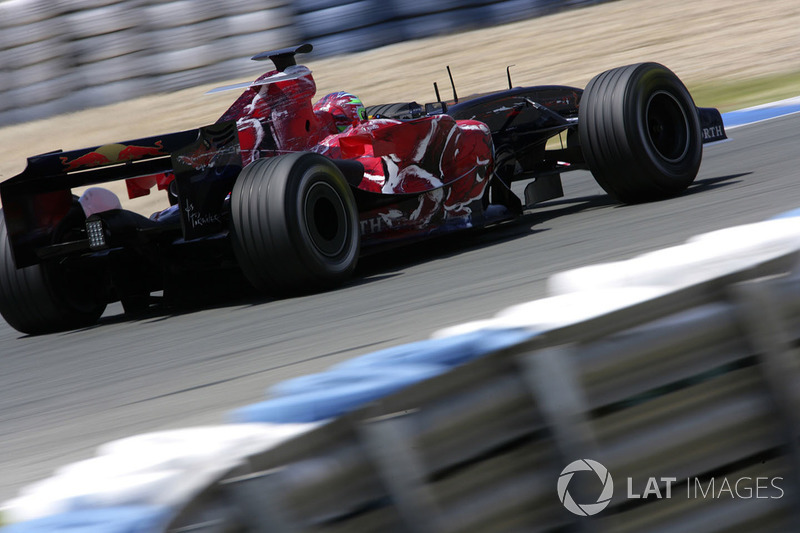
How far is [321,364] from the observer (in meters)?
3.65

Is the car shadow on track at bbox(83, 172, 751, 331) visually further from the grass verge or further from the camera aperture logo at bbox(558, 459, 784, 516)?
the grass verge

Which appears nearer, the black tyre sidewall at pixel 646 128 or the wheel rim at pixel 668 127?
the black tyre sidewall at pixel 646 128

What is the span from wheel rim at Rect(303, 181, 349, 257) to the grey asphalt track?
25 centimetres

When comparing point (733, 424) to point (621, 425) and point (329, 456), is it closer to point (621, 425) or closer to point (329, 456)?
point (621, 425)

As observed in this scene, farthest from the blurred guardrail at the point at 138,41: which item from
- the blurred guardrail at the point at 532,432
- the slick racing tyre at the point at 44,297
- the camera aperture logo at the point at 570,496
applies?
the camera aperture logo at the point at 570,496

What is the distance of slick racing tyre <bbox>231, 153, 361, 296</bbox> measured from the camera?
4.83 m

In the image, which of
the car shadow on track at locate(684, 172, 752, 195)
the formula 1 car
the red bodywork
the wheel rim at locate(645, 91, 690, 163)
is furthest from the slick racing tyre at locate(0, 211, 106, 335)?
the car shadow on track at locate(684, 172, 752, 195)

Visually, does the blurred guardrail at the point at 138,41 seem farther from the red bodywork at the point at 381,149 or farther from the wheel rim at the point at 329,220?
the wheel rim at the point at 329,220

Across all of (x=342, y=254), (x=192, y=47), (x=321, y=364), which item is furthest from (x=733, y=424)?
(x=192, y=47)

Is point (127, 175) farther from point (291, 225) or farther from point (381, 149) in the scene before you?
point (381, 149)

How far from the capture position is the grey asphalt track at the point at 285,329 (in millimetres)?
3479

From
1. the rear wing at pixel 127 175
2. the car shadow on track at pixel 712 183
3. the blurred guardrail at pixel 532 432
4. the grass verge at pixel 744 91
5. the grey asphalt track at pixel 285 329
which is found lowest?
the grass verge at pixel 744 91

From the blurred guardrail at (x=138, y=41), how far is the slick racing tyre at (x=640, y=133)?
11.4 metres

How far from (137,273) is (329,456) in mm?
4325
